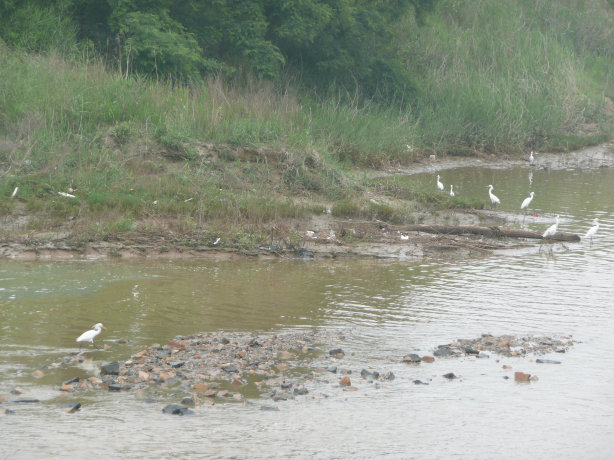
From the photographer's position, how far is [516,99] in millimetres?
27688

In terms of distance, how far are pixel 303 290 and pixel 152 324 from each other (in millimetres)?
2552

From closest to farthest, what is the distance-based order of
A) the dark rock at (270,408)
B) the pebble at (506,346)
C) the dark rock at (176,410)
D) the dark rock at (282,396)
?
the dark rock at (176,410) → the dark rock at (270,408) → the dark rock at (282,396) → the pebble at (506,346)

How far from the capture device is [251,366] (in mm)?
7754

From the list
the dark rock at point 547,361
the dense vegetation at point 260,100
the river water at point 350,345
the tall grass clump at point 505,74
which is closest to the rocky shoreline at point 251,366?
the dark rock at point 547,361

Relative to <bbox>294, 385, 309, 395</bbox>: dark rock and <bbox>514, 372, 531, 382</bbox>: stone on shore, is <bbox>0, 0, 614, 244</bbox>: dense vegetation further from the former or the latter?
<bbox>514, 372, 531, 382</bbox>: stone on shore

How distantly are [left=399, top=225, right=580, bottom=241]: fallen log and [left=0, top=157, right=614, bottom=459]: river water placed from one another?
26 centimetres

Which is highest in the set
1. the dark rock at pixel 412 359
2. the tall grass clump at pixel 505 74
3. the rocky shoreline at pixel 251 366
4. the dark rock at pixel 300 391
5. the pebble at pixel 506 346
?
the tall grass clump at pixel 505 74

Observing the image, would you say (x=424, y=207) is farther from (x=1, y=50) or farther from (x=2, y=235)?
(x=1, y=50)

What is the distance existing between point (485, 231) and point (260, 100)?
7007 millimetres

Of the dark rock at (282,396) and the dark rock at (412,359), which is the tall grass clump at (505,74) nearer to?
the dark rock at (412,359)

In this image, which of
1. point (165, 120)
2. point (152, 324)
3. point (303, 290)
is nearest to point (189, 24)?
point (165, 120)

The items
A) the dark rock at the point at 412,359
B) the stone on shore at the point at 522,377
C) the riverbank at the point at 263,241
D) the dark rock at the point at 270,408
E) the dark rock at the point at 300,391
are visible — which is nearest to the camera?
the dark rock at the point at 270,408

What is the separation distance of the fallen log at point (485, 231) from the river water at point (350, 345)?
0.26m

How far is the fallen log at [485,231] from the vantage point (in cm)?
1424
